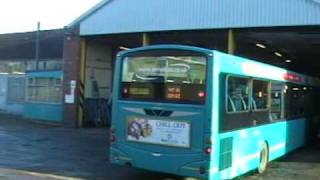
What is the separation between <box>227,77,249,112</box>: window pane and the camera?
1145 cm

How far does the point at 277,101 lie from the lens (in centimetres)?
1501

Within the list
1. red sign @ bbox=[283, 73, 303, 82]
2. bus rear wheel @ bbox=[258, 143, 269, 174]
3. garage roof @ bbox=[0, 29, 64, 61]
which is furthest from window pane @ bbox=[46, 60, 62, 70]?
bus rear wheel @ bbox=[258, 143, 269, 174]

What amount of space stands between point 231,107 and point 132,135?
2052 mm

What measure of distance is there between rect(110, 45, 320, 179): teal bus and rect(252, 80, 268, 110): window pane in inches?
0.9

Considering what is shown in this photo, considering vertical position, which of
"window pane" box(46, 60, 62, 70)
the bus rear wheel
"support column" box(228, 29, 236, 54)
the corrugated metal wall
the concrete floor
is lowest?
the concrete floor

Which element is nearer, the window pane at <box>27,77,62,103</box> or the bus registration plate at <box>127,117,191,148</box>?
the bus registration plate at <box>127,117,191,148</box>

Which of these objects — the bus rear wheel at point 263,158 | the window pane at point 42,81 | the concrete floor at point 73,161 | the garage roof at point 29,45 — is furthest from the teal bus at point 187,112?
the garage roof at point 29,45

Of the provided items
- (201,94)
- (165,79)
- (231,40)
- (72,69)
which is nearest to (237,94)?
(201,94)

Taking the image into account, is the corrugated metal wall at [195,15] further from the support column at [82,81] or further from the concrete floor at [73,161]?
the concrete floor at [73,161]

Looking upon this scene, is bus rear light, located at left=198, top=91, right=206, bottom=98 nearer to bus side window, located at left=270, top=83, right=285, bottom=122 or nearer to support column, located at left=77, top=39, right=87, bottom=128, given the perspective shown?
bus side window, located at left=270, top=83, right=285, bottom=122

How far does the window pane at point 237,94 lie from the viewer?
1145cm

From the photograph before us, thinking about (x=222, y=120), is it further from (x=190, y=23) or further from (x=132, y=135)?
(x=190, y=23)

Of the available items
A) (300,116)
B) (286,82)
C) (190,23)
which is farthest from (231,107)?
(190,23)

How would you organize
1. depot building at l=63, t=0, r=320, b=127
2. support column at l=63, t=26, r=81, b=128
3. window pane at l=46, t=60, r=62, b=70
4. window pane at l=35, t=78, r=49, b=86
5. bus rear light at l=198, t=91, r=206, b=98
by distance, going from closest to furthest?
bus rear light at l=198, t=91, r=206, b=98, depot building at l=63, t=0, r=320, b=127, support column at l=63, t=26, r=81, b=128, window pane at l=35, t=78, r=49, b=86, window pane at l=46, t=60, r=62, b=70
